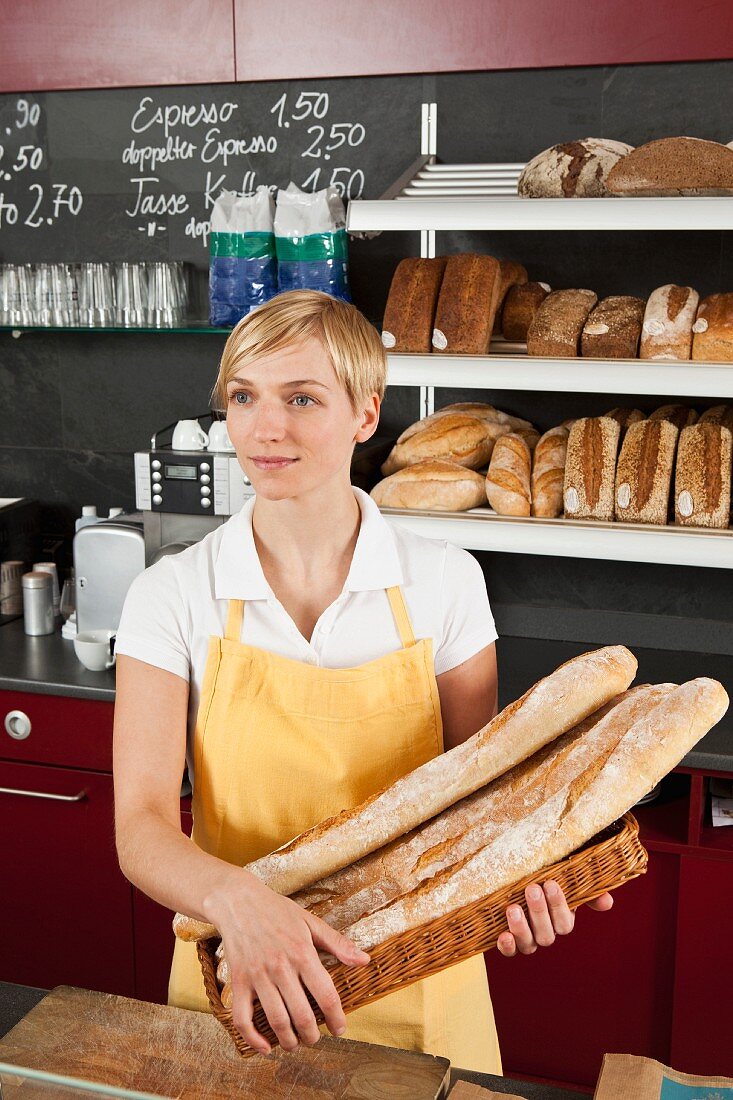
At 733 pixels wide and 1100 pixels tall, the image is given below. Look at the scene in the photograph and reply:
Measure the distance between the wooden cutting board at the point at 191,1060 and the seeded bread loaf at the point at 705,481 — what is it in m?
1.34

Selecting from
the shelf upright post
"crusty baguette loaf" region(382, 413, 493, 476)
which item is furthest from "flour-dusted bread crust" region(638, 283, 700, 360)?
the shelf upright post

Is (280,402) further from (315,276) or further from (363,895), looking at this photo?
(315,276)

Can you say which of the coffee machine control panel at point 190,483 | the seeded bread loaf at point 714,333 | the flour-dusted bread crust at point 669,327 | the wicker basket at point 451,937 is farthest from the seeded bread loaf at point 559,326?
the wicker basket at point 451,937

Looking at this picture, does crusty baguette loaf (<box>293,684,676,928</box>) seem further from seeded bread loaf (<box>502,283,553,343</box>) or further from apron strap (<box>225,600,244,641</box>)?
seeded bread loaf (<box>502,283,553,343</box>)

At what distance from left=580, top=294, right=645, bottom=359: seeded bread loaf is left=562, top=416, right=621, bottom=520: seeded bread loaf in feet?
0.58

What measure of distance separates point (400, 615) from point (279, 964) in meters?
0.56

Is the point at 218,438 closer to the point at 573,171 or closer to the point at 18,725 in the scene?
the point at 18,725

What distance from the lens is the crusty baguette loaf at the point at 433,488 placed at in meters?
2.36

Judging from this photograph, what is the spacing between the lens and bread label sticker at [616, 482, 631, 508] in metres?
2.25

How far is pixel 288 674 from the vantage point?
4.63 ft

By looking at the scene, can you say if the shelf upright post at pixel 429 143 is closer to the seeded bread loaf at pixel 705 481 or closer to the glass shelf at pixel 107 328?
the glass shelf at pixel 107 328

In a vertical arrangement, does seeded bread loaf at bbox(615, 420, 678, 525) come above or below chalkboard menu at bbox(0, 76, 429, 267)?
below

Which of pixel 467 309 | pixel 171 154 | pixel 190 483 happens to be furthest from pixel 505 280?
pixel 171 154

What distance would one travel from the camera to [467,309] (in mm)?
2303
